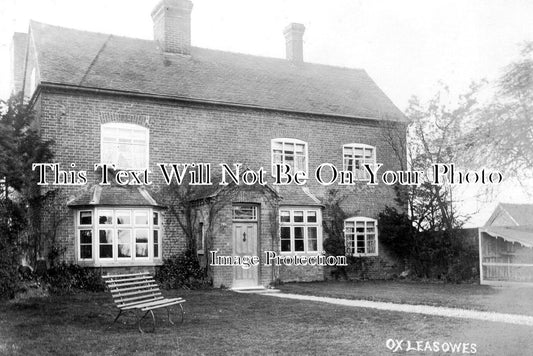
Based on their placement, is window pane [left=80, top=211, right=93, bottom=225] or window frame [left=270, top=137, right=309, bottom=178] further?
window frame [left=270, top=137, right=309, bottom=178]

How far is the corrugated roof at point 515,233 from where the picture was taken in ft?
60.3

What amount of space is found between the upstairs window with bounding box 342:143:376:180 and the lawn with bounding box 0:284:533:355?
34.0 ft

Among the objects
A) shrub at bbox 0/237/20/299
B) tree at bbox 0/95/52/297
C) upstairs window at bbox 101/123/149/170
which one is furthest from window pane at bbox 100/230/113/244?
shrub at bbox 0/237/20/299

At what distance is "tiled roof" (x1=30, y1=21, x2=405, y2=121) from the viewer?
65.9ft

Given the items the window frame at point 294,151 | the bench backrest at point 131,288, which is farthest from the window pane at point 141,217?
the bench backrest at point 131,288

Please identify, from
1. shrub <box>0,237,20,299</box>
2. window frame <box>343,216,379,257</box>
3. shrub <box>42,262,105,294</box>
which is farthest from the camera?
window frame <box>343,216,379,257</box>

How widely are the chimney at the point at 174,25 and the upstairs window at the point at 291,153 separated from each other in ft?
16.1

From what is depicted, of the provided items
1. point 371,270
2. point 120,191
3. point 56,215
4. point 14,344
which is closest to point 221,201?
point 120,191

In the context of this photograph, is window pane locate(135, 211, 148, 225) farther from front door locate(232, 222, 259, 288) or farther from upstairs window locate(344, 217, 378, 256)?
upstairs window locate(344, 217, 378, 256)

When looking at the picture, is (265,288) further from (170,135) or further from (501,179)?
(501,179)

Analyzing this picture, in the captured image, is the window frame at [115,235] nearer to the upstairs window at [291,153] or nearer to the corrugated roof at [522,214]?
the upstairs window at [291,153]

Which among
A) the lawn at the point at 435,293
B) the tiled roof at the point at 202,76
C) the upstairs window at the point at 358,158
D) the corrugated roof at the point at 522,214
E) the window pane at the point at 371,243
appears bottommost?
the lawn at the point at 435,293

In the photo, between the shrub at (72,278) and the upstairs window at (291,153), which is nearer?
the shrub at (72,278)

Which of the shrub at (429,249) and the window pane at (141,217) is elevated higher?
the window pane at (141,217)
